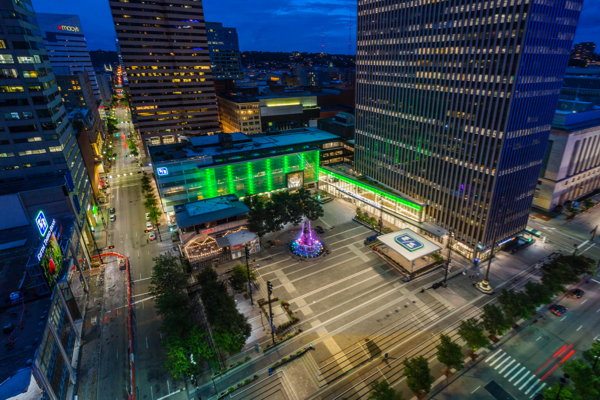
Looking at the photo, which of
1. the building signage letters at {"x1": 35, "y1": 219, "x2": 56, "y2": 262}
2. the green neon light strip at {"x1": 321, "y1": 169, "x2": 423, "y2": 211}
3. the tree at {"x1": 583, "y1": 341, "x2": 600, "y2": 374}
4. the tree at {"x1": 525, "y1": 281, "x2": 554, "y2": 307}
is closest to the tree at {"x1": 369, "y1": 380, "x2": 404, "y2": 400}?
the tree at {"x1": 583, "y1": 341, "x2": 600, "y2": 374}

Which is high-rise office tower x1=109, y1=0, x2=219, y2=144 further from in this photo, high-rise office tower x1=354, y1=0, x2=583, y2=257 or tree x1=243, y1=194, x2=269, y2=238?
tree x1=243, y1=194, x2=269, y2=238

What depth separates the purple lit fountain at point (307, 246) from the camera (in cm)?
6938

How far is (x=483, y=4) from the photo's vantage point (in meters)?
53.1

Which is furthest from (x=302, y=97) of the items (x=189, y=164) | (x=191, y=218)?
(x=191, y=218)

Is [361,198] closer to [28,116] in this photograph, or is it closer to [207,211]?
[207,211]

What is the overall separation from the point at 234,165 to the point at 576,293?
85.3 metres

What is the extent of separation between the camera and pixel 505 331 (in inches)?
1844

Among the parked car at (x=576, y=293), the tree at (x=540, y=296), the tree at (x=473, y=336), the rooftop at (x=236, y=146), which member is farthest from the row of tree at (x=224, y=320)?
the parked car at (x=576, y=293)

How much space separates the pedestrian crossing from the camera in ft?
130

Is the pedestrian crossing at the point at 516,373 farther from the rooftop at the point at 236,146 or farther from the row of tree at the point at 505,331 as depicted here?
the rooftop at the point at 236,146

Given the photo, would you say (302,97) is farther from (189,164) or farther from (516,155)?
(516,155)

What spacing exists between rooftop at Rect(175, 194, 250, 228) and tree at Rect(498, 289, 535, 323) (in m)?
56.3

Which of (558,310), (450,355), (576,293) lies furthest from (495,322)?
(576,293)

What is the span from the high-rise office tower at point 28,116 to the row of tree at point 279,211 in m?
41.6
